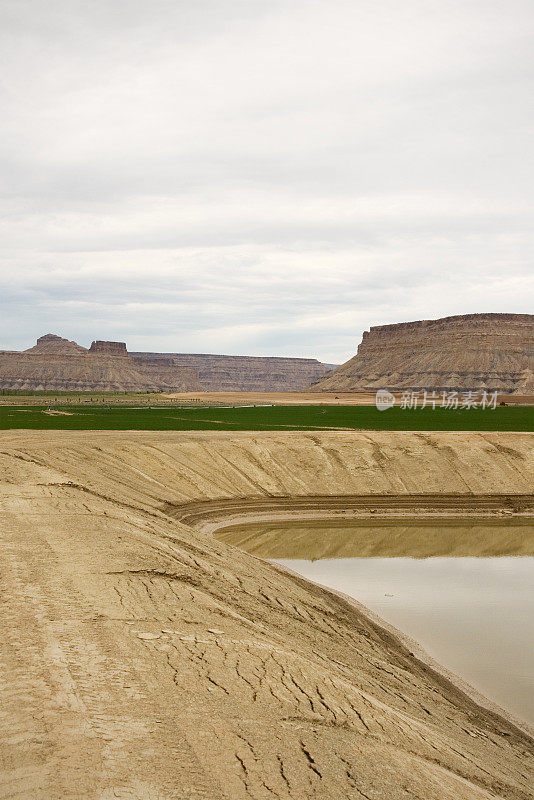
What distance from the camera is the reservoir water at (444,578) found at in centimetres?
1622

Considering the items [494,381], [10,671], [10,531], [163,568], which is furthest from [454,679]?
[494,381]

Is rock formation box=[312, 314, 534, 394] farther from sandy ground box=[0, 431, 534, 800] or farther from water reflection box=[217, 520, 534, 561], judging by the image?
sandy ground box=[0, 431, 534, 800]

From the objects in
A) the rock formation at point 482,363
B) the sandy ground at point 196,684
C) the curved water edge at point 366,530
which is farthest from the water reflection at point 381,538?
the rock formation at point 482,363

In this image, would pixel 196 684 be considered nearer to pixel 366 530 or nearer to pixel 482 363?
pixel 366 530

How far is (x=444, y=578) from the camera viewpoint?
2441 cm

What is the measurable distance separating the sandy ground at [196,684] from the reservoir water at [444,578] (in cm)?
132

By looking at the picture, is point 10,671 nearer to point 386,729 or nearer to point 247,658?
point 247,658

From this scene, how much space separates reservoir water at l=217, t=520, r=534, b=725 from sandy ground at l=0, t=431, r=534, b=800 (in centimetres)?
132

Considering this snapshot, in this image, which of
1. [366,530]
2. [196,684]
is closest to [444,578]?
[366,530]

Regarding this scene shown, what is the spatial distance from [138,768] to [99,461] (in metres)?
27.4

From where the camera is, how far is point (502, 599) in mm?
21500

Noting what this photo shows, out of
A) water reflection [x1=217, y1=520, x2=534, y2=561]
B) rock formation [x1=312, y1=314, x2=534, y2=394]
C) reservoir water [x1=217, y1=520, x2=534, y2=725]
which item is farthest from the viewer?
rock formation [x1=312, y1=314, x2=534, y2=394]

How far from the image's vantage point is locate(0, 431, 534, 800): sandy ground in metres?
7.80

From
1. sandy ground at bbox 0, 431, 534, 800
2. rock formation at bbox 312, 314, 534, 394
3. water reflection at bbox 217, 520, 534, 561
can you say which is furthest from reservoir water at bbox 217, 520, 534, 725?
rock formation at bbox 312, 314, 534, 394
